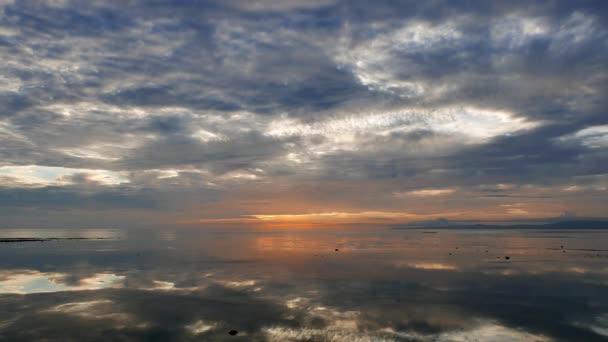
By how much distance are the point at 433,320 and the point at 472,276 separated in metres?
22.0

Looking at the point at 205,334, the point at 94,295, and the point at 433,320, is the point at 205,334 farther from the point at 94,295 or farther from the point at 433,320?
the point at 94,295

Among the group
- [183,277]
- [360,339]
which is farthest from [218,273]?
[360,339]

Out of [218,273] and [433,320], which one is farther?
[218,273]

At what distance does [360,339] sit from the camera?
21.9m

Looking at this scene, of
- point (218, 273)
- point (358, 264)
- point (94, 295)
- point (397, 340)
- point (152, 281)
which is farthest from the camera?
point (358, 264)

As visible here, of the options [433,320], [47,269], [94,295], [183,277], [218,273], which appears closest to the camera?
[433,320]

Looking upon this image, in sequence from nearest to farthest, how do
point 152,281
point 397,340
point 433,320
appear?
point 397,340 < point 433,320 < point 152,281

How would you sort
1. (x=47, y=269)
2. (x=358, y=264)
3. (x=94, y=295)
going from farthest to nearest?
1. (x=358, y=264)
2. (x=47, y=269)
3. (x=94, y=295)

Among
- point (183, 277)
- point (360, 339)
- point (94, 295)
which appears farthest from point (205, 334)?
point (183, 277)

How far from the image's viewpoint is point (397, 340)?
2147 cm

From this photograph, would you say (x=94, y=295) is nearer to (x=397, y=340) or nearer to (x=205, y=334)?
(x=205, y=334)

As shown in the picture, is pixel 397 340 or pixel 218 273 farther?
pixel 218 273

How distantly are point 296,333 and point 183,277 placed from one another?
84.1 ft

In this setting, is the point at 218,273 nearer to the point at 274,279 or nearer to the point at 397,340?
the point at 274,279
